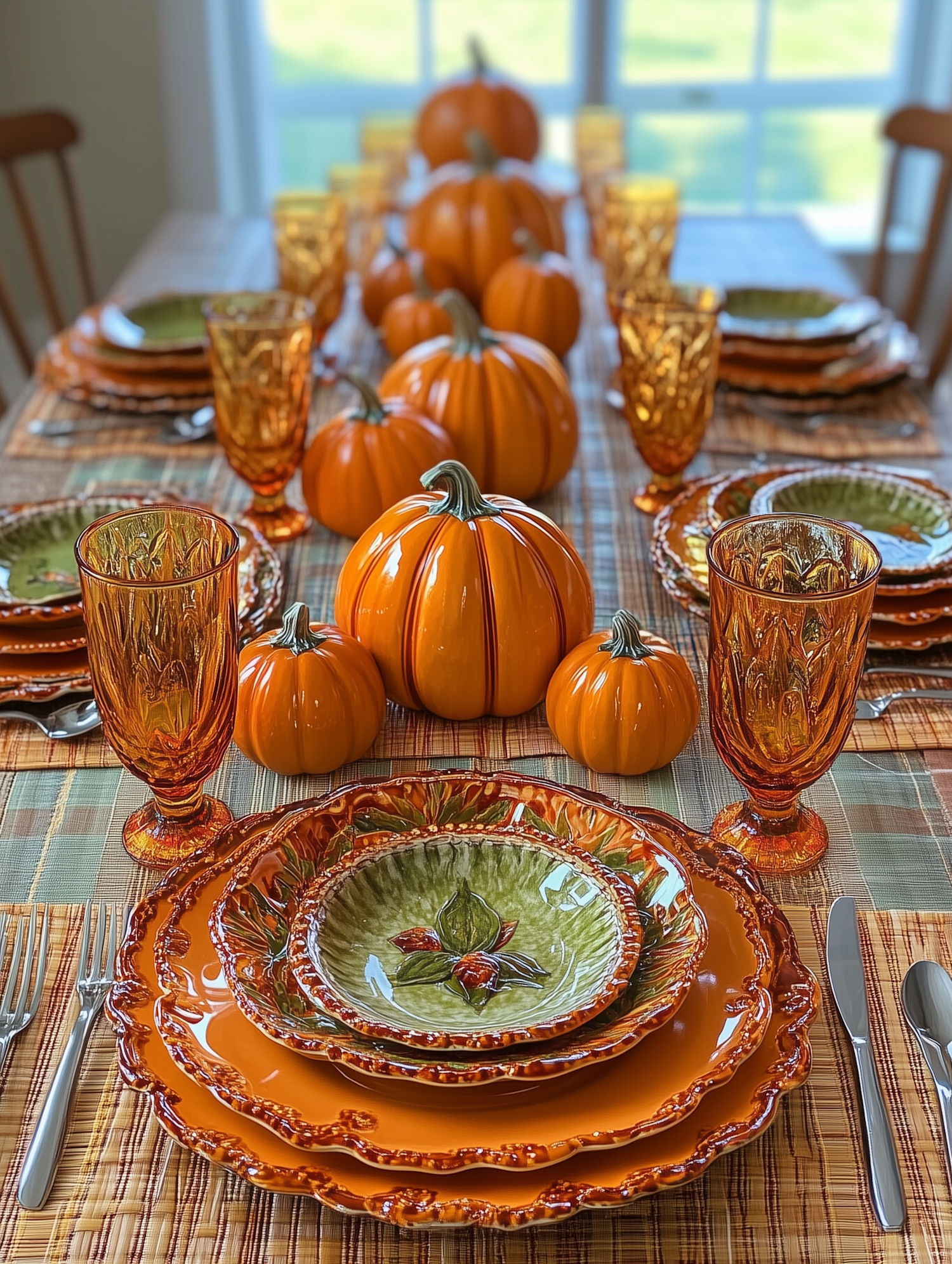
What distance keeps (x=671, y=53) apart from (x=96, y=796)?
2958mm

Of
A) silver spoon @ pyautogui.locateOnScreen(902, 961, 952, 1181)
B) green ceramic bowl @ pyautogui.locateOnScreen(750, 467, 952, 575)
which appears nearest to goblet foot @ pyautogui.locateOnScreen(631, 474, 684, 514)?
green ceramic bowl @ pyautogui.locateOnScreen(750, 467, 952, 575)

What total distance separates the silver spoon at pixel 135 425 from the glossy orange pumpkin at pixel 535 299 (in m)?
0.35

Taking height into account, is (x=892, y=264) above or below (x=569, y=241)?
below

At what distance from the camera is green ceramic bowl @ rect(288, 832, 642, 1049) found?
1.90ft

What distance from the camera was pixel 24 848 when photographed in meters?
0.76

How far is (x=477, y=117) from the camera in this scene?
6.59ft

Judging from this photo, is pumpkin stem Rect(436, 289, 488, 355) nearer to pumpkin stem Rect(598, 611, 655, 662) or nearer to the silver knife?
pumpkin stem Rect(598, 611, 655, 662)

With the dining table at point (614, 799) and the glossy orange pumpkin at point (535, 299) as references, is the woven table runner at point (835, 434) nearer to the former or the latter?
the dining table at point (614, 799)

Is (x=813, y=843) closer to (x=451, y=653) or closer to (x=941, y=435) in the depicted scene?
(x=451, y=653)

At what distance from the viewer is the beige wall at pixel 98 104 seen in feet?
9.37

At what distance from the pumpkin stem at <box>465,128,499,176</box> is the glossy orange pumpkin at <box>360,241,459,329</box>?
5.5 inches

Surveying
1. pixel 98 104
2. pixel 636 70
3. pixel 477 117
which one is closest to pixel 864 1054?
pixel 477 117

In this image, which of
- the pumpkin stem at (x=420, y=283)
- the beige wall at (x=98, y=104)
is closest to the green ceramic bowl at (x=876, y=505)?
the pumpkin stem at (x=420, y=283)

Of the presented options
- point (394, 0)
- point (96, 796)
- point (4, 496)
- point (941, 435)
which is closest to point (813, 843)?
point (96, 796)
